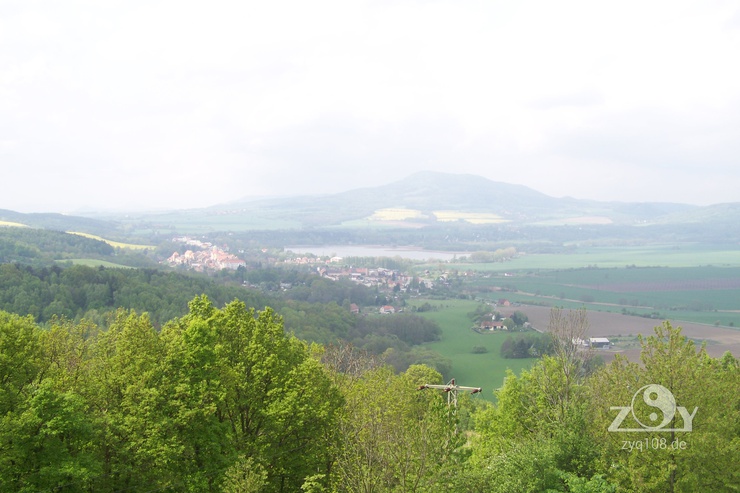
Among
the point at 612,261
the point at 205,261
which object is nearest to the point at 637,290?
the point at 612,261

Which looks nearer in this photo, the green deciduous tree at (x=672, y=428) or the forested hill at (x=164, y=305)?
the green deciduous tree at (x=672, y=428)

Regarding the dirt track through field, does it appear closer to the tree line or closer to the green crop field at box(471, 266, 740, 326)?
the green crop field at box(471, 266, 740, 326)

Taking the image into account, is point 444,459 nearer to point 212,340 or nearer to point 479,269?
point 212,340

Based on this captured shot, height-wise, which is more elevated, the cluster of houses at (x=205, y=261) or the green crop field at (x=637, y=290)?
the cluster of houses at (x=205, y=261)

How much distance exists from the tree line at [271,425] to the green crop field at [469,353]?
125 feet

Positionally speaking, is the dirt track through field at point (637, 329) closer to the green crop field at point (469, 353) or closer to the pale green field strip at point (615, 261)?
the green crop field at point (469, 353)

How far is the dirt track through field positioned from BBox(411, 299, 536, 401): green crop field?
298 inches

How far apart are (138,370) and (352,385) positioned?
34.9 ft

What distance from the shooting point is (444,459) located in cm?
1581

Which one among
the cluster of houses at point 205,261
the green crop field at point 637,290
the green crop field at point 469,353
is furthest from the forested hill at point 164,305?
the cluster of houses at point 205,261

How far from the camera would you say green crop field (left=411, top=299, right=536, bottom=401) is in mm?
65062

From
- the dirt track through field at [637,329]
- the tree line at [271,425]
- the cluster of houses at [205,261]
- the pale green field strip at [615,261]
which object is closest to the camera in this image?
the tree line at [271,425]

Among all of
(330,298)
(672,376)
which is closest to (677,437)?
(672,376)

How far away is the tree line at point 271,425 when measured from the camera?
15.0 m
